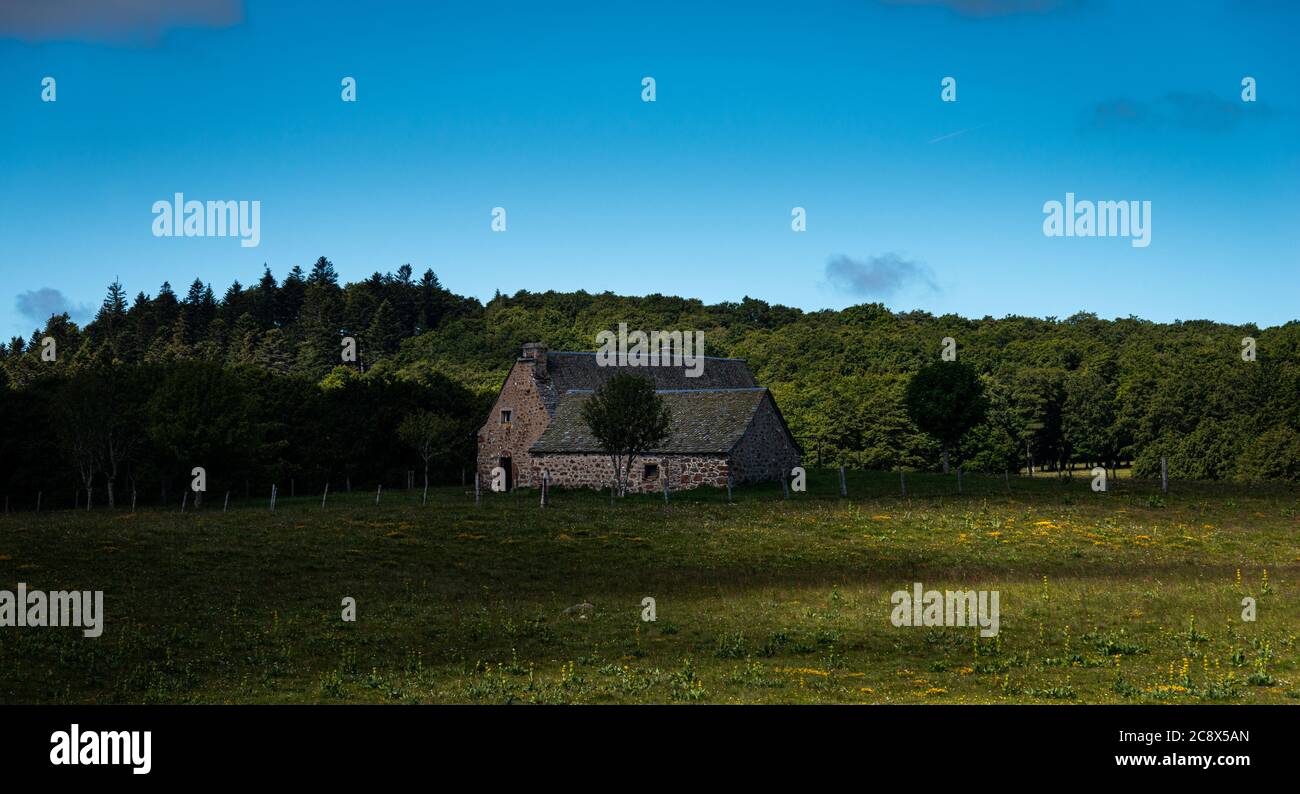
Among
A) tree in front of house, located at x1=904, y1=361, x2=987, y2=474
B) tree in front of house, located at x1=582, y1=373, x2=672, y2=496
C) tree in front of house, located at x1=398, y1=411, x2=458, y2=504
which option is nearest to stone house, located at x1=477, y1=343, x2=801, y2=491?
tree in front of house, located at x1=582, y1=373, x2=672, y2=496

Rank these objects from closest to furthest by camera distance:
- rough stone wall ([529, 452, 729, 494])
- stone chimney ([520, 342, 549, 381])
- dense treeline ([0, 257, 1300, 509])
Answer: rough stone wall ([529, 452, 729, 494]) < dense treeline ([0, 257, 1300, 509]) < stone chimney ([520, 342, 549, 381])

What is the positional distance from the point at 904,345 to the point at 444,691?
113m

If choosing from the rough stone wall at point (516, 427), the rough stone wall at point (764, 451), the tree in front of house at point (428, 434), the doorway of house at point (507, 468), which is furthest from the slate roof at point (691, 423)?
the tree in front of house at point (428, 434)

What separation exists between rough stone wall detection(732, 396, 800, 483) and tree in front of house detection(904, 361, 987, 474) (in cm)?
757

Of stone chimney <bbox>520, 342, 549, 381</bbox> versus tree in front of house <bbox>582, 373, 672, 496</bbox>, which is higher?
stone chimney <bbox>520, 342, 549, 381</bbox>

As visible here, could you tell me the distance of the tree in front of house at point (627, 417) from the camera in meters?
57.9

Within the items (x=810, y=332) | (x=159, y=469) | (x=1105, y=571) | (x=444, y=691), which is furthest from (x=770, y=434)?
(x=810, y=332)

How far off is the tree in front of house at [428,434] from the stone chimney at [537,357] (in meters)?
8.66

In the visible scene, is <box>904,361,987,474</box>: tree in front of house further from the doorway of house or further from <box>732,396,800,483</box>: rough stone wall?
the doorway of house

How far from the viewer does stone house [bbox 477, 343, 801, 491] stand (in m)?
61.2

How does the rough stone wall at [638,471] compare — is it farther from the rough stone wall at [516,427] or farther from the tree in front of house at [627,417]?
the rough stone wall at [516,427]

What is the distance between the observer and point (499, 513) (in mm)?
48438

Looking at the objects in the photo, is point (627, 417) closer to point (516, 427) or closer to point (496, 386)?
point (516, 427)
